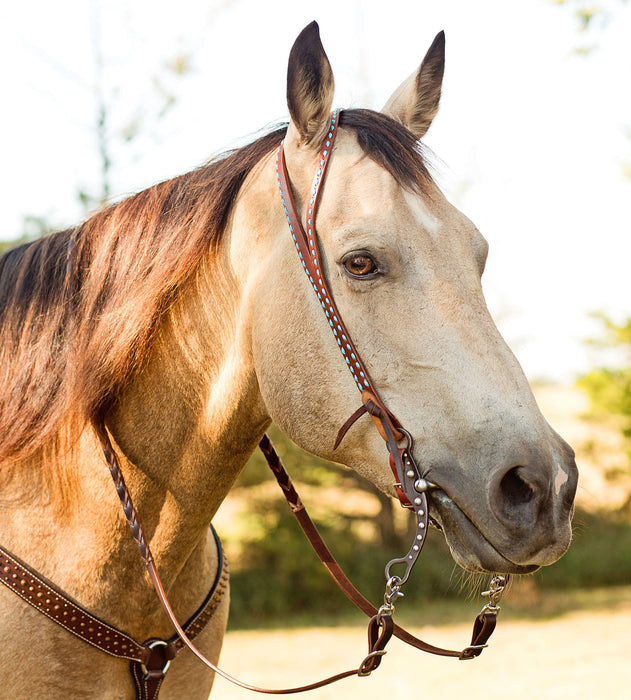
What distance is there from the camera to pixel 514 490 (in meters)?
1.54

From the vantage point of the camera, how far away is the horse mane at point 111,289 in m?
1.95

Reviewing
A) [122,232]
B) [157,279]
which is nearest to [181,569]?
[157,279]

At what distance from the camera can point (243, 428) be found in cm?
198

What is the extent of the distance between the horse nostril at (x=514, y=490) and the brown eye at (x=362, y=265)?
59cm

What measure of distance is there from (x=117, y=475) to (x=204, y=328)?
0.48 m

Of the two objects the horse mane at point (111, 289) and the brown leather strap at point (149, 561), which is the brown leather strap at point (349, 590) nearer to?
the brown leather strap at point (149, 561)

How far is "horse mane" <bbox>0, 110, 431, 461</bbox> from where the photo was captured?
1.95 metres

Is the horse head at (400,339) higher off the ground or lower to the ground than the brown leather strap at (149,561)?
higher

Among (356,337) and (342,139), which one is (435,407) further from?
(342,139)

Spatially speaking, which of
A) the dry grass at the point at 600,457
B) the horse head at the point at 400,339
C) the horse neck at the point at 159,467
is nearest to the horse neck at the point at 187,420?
the horse neck at the point at 159,467

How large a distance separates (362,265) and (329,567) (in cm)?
96

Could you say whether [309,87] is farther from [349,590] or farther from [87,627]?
[87,627]

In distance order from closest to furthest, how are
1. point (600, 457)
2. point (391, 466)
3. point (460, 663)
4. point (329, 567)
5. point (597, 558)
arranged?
point (391, 466) < point (329, 567) < point (460, 663) < point (600, 457) < point (597, 558)

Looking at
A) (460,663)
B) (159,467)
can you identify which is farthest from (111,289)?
(460,663)
